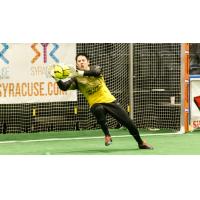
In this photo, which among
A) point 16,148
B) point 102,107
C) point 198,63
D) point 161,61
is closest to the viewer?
point 102,107

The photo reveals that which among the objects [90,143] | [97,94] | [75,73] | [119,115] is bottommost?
[90,143]

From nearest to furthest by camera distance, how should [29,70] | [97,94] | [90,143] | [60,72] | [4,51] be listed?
[60,72] < [97,94] < [90,143] < [4,51] < [29,70]

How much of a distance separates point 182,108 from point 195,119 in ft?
1.44

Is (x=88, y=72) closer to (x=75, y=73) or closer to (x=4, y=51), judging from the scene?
(x=75, y=73)

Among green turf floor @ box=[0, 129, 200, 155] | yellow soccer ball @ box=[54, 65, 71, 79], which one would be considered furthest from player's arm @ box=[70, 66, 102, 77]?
green turf floor @ box=[0, 129, 200, 155]

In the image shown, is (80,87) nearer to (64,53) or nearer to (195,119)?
(64,53)

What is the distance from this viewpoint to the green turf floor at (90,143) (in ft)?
37.1

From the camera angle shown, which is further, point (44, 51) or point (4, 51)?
point (44, 51)

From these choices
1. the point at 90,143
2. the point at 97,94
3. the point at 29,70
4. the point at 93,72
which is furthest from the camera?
the point at 29,70

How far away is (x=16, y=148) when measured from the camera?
39.4ft

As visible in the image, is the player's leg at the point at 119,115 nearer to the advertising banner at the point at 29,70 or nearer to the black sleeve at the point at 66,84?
the black sleeve at the point at 66,84

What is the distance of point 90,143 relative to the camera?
1284 cm

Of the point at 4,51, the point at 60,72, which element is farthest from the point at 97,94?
the point at 4,51

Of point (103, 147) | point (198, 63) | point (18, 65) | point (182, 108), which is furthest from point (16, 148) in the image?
point (198, 63)
